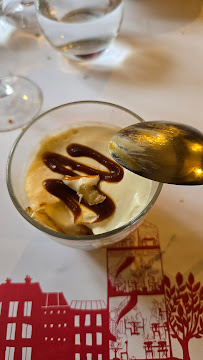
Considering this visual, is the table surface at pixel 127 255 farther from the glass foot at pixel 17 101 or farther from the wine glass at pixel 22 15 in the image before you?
the wine glass at pixel 22 15

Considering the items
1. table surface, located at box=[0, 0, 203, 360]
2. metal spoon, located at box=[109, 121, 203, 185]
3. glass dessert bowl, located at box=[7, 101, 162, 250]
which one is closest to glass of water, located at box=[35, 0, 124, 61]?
table surface, located at box=[0, 0, 203, 360]

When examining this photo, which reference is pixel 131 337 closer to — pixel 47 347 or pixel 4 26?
pixel 47 347

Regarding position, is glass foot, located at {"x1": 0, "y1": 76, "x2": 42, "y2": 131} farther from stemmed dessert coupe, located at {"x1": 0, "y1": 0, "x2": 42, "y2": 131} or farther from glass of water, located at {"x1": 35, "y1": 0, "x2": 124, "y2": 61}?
glass of water, located at {"x1": 35, "y1": 0, "x2": 124, "y2": 61}

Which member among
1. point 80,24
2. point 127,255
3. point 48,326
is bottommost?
point 48,326

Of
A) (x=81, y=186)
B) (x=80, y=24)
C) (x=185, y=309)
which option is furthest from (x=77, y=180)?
(x=80, y=24)

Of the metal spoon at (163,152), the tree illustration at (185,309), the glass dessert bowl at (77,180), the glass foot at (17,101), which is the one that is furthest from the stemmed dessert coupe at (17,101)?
the tree illustration at (185,309)

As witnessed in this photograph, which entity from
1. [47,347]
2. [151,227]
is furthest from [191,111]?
[47,347]

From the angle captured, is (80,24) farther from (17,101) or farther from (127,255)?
(127,255)
